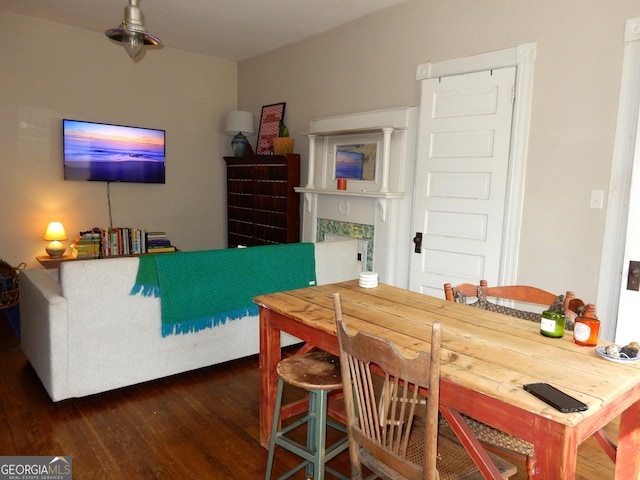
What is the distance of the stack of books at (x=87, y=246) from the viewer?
4.73 m

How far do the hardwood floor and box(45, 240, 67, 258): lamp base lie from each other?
189cm

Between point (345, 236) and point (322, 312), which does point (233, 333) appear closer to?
point (322, 312)

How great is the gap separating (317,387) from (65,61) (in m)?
4.68

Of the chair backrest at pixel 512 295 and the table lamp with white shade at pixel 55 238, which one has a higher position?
the chair backrest at pixel 512 295

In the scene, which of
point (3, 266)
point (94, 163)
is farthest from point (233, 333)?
point (94, 163)

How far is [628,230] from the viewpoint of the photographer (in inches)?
104

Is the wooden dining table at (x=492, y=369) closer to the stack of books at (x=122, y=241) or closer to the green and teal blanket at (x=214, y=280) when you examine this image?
the green and teal blanket at (x=214, y=280)

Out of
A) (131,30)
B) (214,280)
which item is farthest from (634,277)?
(131,30)

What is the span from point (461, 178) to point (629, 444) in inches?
88.9

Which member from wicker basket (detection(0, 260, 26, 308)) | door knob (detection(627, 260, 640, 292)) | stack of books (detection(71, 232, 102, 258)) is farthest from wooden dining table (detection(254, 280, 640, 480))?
stack of books (detection(71, 232, 102, 258))

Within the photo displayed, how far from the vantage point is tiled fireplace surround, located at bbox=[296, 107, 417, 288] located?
3.86m

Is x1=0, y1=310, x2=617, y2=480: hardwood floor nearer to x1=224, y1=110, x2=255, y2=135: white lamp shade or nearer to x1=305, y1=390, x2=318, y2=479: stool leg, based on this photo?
x1=305, y1=390, x2=318, y2=479: stool leg

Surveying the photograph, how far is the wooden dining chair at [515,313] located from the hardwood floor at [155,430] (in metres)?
0.54

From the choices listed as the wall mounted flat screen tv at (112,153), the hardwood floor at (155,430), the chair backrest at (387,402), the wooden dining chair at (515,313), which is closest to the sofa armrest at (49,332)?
the hardwood floor at (155,430)
